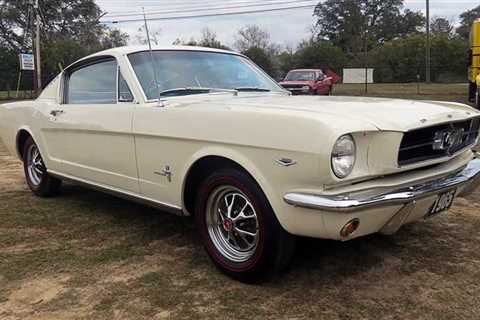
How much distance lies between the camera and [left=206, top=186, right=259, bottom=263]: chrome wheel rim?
3408 millimetres

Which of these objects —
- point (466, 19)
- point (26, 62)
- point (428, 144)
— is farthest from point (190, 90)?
point (466, 19)

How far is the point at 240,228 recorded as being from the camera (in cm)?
348

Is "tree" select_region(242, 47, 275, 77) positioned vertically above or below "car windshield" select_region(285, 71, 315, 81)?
above

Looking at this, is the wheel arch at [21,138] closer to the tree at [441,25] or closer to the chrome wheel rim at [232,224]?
the chrome wheel rim at [232,224]

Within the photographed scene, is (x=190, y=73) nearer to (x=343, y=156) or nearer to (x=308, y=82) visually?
(x=343, y=156)

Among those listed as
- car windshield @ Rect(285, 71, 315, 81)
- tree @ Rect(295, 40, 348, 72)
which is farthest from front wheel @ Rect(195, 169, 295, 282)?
tree @ Rect(295, 40, 348, 72)

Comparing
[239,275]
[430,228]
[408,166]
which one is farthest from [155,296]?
[430,228]

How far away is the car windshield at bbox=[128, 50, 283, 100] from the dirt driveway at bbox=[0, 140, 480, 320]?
3.97 feet

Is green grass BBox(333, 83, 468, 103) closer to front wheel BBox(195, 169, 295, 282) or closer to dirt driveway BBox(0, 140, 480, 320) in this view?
dirt driveway BBox(0, 140, 480, 320)

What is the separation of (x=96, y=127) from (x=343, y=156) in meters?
2.33

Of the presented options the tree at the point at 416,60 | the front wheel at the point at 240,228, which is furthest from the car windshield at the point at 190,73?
the tree at the point at 416,60

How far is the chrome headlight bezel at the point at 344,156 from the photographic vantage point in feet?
9.38

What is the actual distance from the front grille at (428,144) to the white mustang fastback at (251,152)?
0.03 feet

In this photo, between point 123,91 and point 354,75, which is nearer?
point 123,91
